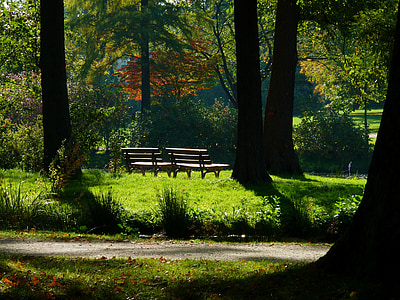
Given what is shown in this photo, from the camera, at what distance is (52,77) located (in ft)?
51.3

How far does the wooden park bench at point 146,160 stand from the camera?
18.1 meters

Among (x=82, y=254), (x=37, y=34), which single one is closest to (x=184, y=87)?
(x=37, y=34)

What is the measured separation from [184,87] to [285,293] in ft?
99.9

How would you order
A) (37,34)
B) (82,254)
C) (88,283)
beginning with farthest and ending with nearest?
(37,34), (82,254), (88,283)

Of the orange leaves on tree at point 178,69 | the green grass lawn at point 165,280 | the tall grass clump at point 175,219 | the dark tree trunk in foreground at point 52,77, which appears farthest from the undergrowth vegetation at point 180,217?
the orange leaves on tree at point 178,69

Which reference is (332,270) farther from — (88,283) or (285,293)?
(88,283)

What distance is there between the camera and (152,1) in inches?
1321

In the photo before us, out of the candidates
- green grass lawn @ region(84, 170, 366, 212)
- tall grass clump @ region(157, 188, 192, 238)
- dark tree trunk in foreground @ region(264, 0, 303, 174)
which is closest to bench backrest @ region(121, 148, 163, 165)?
green grass lawn @ region(84, 170, 366, 212)

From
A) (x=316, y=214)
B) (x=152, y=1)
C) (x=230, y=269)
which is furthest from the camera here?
(x=152, y=1)

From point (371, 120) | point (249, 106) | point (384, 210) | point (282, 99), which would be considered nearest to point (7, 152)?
point (249, 106)

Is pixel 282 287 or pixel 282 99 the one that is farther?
pixel 282 99

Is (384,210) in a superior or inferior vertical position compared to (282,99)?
inferior

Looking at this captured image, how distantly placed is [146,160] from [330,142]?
15315 millimetres

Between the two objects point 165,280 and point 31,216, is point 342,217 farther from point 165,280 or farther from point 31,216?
point 31,216
